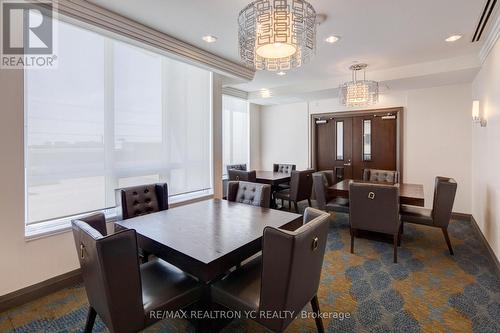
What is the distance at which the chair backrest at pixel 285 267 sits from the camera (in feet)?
4.25

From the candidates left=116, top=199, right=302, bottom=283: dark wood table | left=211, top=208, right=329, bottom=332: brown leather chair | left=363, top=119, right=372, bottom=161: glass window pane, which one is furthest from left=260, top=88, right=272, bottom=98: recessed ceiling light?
left=211, top=208, right=329, bottom=332: brown leather chair

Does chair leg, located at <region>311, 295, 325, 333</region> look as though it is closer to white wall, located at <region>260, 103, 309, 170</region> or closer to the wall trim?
the wall trim

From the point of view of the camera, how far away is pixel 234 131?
6359 mm

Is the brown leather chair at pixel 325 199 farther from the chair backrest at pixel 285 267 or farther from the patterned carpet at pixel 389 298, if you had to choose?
the chair backrest at pixel 285 267

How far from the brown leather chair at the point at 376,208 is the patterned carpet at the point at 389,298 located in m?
0.33

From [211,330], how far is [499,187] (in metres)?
3.25

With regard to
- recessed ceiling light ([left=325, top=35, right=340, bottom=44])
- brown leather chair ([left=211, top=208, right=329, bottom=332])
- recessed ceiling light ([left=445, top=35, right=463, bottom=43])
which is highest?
recessed ceiling light ([left=325, top=35, right=340, bottom=44])

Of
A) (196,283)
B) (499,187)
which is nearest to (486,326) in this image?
(499,187)

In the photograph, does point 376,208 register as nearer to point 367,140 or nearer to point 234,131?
point 367,140

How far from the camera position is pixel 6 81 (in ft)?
7.13

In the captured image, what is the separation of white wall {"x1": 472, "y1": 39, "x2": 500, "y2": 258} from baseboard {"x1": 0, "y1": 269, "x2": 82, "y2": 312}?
4493 millimetres

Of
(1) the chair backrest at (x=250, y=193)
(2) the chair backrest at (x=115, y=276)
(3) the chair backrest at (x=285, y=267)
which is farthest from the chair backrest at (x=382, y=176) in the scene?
(2) the chair backrest at (x=115, y=276)

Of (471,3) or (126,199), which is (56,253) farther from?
(471,3)

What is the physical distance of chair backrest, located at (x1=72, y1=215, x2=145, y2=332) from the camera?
1.26 m
